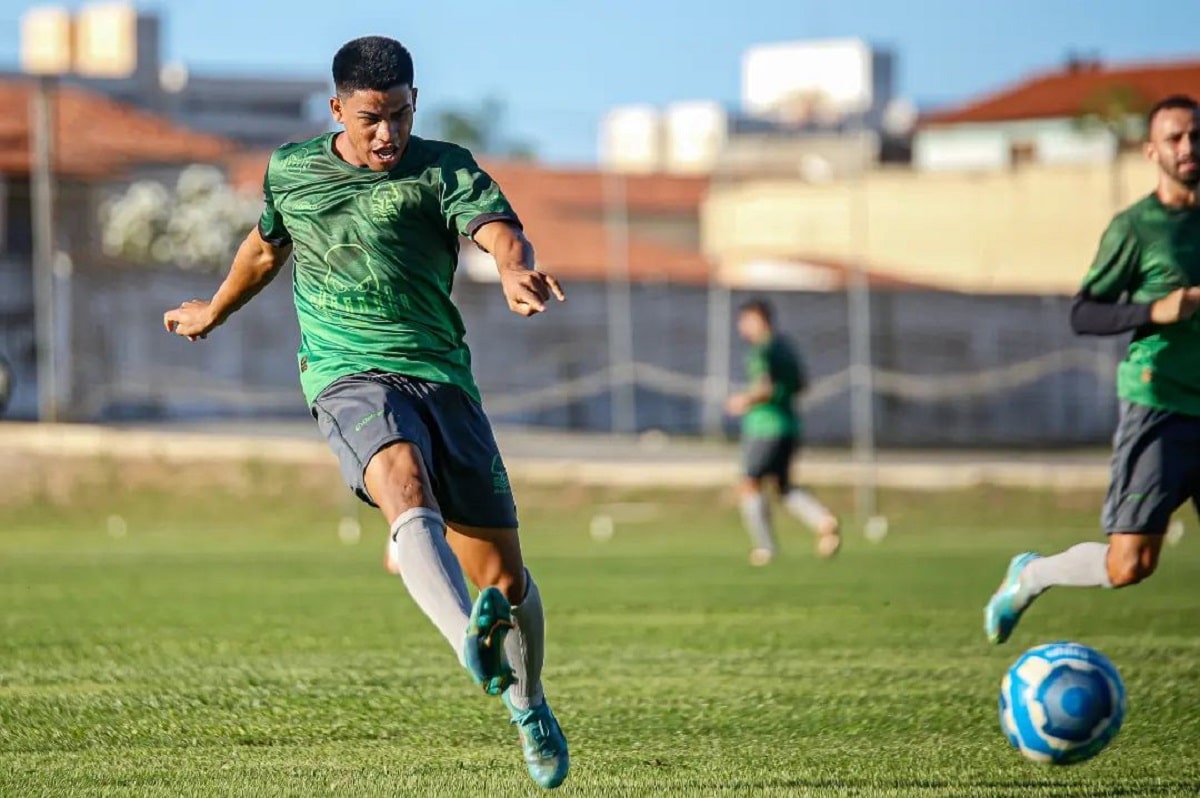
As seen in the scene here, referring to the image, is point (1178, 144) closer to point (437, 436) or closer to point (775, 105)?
point (437, 436)

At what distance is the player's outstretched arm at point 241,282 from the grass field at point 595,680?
1.51 m

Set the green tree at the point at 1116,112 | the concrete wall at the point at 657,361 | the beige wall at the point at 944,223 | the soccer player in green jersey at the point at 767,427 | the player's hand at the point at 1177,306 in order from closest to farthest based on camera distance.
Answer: the player's hand at the point at 1177,306, the soccer player in green jersey at the point at 767,427, the concrete wall at the point at 657,361, the beige wall at the point at 944,223, the green tree at the point at 1116,112

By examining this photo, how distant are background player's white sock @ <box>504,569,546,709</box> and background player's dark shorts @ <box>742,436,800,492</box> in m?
12.2

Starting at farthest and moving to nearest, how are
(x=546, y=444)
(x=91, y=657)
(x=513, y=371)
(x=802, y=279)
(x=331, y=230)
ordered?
(x=802, y=279) < (x=513, y=371) < (x=546, y=444) < (x=91, y=657) < (x=331, y=230)

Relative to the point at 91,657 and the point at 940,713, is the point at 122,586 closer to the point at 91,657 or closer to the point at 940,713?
the point at 91,657

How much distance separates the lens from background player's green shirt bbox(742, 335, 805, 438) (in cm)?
1909

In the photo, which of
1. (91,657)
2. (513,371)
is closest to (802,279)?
(513,371)

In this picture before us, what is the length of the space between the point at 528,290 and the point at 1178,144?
3714 mm

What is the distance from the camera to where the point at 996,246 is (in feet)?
193

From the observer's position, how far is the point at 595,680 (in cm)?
993

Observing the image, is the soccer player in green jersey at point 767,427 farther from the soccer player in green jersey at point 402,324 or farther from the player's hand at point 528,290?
the player's hand at point 528,290

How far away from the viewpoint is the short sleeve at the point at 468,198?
6582 mm

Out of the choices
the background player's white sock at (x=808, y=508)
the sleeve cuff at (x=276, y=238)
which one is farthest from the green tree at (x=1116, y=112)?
the sleeve cuff at (x=276, y=238)

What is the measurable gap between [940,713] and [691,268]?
53.6m
